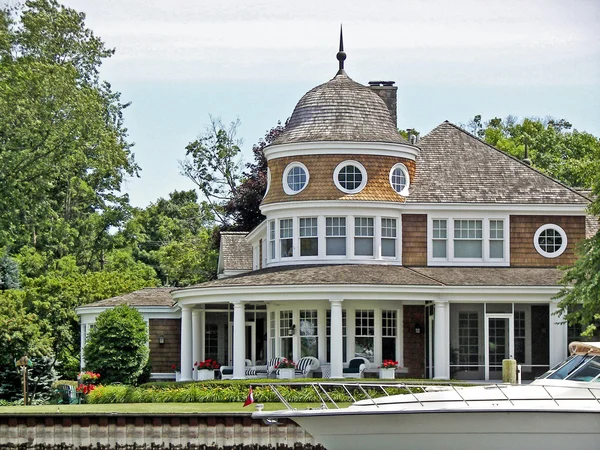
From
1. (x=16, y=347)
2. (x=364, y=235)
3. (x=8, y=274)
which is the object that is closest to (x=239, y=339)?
(x=364, y=235)

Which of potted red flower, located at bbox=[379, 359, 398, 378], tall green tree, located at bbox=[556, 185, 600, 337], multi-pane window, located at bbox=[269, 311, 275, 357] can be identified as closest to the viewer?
tall green tree, located at bbox=[556, 185, 600, 337]

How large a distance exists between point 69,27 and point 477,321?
28932mm

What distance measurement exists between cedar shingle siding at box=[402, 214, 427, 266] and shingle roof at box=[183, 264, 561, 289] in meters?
0.38

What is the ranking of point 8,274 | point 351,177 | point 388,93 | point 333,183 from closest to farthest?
point 333,183
point 351,177
point 388,93
point 8,274

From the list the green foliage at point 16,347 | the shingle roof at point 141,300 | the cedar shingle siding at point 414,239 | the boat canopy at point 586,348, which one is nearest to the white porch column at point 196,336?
the shingle roof at point 141,300

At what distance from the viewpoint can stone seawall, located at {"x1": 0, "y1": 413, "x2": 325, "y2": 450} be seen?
29031 mm

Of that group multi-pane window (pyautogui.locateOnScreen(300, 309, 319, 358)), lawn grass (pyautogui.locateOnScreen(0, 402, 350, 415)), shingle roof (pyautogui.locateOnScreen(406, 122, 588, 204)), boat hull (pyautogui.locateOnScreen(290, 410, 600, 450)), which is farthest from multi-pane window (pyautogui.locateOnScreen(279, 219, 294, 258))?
boat hull (pyautogui.locateOnScreen(290, 410, 600, 450))

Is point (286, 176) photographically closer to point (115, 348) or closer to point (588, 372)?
point (115, 348)

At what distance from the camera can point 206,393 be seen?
35.8 m

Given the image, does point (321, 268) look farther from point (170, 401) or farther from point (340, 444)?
point (340, 444)

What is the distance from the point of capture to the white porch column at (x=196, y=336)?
136 ft

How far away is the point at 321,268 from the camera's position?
3906 cm

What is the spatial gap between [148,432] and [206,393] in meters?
6.61

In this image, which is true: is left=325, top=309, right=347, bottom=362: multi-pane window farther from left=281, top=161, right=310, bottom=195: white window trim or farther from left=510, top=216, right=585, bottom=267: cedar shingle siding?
left=510, top=216, right=585, bottom=267: cedar shingle siding
